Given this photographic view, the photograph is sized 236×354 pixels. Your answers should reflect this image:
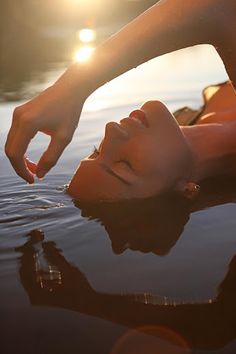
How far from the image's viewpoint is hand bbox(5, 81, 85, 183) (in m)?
1.12

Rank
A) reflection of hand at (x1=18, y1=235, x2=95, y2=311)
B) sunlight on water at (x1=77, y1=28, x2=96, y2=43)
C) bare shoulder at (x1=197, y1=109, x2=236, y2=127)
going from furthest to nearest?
1. sunlight on water at (x1=77, y1=28, x2=96, y2=43)
2. bare shoulder at (x1=197, y1=109, x2=236, y2=127)
3. reflection of hand at (x1=18, y1=235, x2=95, y2=311)

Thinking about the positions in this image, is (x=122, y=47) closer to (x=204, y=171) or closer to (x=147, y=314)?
(x=147, y=314)

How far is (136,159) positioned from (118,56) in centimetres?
42

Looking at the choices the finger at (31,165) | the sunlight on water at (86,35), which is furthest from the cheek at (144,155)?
the sunlight on water at (86,35)

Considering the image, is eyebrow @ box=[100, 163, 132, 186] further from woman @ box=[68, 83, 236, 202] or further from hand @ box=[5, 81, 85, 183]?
hand @ box=[5, 81, 85, 183]

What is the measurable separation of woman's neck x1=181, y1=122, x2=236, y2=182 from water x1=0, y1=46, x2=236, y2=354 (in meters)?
0.06

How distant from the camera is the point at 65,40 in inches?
239

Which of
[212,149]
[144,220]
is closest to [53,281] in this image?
[144,220]

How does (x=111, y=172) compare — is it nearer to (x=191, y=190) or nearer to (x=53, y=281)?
(x=191, y=190)

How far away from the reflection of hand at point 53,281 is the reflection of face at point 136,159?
1.01ft

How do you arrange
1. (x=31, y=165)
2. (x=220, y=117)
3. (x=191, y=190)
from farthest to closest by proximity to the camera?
(x=220, y=117)
(x=191, y=190)
(x=31, y=165)

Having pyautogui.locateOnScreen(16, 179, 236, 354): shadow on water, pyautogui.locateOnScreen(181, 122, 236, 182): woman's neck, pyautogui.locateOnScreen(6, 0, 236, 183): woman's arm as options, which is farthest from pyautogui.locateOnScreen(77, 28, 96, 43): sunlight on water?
pyautogui.locateOnScreen(6, 0, 236, 183): woman's arm

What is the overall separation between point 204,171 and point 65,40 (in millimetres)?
4634

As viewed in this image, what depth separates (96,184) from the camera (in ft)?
5.10
